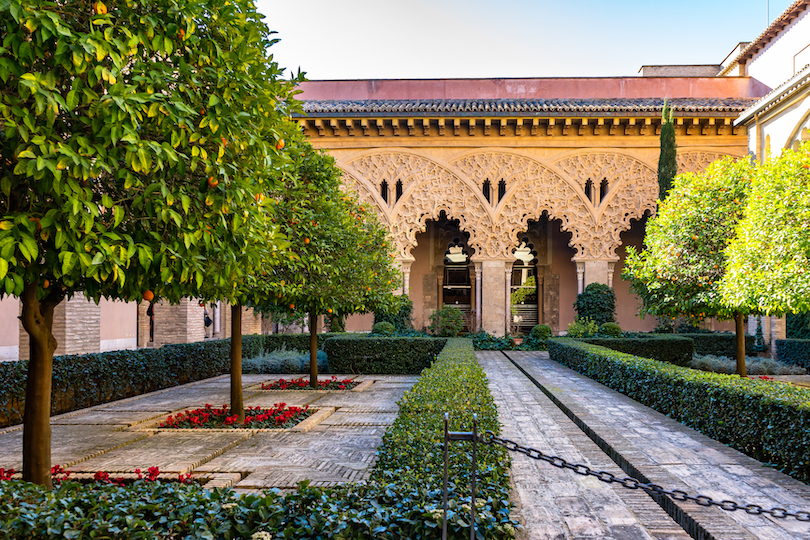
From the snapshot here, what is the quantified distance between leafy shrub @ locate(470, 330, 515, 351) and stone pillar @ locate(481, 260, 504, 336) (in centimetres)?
83

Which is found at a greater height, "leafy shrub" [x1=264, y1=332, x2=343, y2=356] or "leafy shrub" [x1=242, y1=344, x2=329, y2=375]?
"leafy shrub" [x1=264, y1=332, x2=343, y2=356]

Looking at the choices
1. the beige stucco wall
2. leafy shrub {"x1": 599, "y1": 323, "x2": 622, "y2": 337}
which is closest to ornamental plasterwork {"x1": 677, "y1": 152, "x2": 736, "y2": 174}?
leafy shrub {"x1": 599, "y1": 323, "x2": 622, "y2": 337}

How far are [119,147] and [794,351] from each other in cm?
1673

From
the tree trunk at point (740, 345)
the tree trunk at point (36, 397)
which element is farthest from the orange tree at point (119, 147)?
the tree trunk at point (740, 345)

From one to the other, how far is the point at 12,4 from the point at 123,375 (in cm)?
747

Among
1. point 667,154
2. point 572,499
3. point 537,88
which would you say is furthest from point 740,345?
point 537,88

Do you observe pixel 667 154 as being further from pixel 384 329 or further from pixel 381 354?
pixel 381 354

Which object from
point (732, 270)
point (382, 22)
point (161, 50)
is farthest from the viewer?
point (382, 22)

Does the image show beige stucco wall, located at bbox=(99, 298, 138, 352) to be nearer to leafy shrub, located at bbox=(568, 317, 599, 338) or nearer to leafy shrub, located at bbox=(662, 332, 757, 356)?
leafy shrub, located at bbox=(568, 317, 599, 338)

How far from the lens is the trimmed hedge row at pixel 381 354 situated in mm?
12328

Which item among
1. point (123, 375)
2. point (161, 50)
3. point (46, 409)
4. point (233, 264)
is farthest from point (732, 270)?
point (123, 375)

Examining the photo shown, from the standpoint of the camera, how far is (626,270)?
11039mm

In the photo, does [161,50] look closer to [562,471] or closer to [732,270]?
Result: [562,471]

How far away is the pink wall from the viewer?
18.6 m
